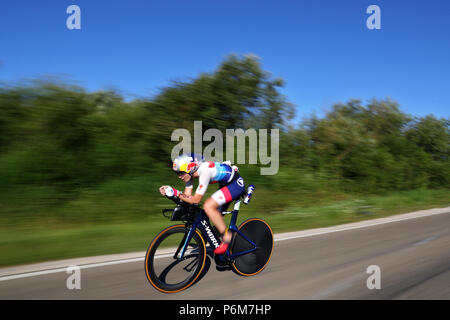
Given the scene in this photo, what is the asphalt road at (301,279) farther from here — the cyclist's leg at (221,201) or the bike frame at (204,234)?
the cyclist's leg at (221,201)

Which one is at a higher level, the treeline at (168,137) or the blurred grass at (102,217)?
the treeline at (168,137)

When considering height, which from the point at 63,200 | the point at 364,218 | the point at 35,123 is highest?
the point at 35,123

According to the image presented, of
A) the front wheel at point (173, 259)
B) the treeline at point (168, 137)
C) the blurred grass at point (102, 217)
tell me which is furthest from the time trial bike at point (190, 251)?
the treeline at point (168, 137)

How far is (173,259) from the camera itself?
4.65m

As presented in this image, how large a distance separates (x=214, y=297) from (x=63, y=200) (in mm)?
8039

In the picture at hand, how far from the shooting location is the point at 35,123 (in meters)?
11.7

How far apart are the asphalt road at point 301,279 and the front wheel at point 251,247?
0.13 meters

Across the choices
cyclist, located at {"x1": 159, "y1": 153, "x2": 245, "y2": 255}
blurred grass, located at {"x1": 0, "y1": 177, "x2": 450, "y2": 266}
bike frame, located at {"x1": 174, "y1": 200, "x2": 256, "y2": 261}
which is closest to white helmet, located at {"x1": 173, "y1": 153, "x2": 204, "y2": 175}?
cyclist, located at {"x1": 159, "y1": 153, "x2": 245, "y2": 255}

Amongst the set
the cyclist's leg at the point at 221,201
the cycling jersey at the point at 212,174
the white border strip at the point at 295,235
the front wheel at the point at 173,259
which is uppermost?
the cycling jersey at the point at 212,174

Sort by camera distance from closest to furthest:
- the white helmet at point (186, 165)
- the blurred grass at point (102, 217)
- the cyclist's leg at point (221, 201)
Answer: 1. the white helmet at point (186, 165)
2. the cyclist's leg at point (221, 201)
3. the blurred grass at point (102, 217)

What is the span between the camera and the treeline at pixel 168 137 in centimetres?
1136

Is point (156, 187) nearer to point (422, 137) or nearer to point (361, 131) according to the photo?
point (361, 131)

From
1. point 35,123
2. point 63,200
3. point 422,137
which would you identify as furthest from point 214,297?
point 422,137

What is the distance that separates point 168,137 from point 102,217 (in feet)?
19.3
